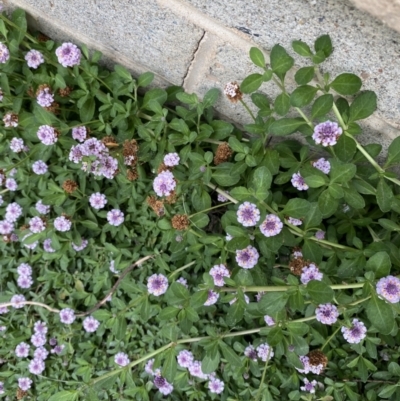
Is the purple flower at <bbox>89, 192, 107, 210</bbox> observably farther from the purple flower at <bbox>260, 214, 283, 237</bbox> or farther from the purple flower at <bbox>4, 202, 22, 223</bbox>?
the purple flower at <bbox>260, 214, 283, 237</bbox>

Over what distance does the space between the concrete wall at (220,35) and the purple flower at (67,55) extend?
0.41ft

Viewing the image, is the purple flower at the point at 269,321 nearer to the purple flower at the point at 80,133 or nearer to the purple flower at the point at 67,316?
the purple flower at the point at 67,316

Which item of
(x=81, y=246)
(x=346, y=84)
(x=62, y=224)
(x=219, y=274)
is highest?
(x=346, y=84)

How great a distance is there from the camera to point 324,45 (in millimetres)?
1278

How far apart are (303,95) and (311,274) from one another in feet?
1.77

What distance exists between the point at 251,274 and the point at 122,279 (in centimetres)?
55

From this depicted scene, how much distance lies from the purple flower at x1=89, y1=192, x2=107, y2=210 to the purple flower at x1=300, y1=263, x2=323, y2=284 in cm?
84

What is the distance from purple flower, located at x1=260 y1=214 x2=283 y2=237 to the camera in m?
1.36

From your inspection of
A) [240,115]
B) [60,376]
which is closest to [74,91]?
[240,115]

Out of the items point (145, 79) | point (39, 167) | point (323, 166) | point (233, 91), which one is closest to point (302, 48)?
point (233, 91)

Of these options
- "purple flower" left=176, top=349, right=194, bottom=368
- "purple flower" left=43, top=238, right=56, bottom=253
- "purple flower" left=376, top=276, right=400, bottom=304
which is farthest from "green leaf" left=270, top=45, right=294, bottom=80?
"purple flower" left=43, top=238, right=56, bottom=253

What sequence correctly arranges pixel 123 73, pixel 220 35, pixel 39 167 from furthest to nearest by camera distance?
1. pixel 39 167
2. pixel 123 73
3. pixel 220 35

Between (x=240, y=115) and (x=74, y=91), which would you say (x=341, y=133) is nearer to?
(x=240, y=115)

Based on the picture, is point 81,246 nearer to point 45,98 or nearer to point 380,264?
point 45,98
